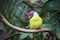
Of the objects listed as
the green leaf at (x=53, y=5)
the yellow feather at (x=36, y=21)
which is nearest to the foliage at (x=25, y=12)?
the green leaf at (x=53, y=5)

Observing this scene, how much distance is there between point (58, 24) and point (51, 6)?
117 mm

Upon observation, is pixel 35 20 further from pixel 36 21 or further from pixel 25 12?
pixel 25 12

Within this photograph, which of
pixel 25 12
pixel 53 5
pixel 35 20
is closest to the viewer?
pixel 35 20

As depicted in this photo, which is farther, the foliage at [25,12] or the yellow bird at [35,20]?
the foliage at [25,12]

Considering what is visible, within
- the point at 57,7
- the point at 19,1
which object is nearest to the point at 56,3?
the point at 57,7

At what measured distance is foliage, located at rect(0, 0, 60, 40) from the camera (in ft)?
3.70

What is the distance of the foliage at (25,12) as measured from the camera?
1128mm

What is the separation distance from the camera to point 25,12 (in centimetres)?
173

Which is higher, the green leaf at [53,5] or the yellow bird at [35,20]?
the green leaf at [53,5]

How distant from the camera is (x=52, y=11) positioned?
1201 mm

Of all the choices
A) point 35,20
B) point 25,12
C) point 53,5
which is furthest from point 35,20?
point 25,12

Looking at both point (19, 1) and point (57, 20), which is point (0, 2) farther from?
point (57, 20)

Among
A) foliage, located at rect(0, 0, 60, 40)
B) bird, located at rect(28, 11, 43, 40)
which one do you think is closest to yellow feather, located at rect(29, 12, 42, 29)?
bird, located at rect(28, 11, 43, 40)

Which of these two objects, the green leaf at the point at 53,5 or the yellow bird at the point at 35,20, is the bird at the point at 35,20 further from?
the green leaf at the point at 53,5
